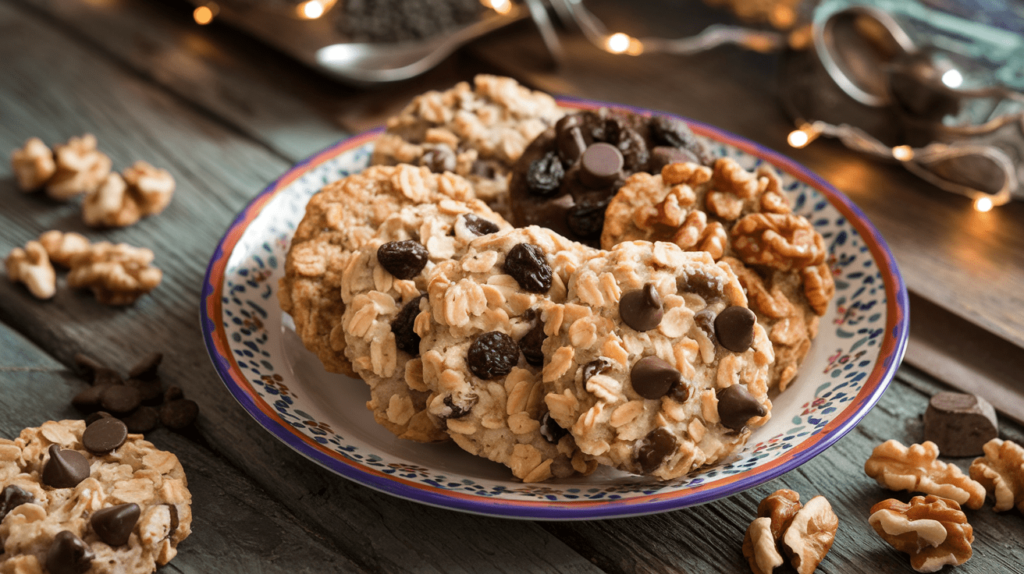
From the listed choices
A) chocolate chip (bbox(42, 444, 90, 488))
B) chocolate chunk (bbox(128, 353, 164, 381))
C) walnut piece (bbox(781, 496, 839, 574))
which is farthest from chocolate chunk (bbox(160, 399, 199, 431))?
walnut piece (bbox(781, 496, 839, 574))

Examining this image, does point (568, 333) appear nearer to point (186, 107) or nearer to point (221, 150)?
point (221, 150)

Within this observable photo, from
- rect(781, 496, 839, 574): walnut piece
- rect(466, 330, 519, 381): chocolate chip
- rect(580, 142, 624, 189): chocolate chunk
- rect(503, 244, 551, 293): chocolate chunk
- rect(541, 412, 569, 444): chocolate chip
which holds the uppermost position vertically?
rect(580, 142, 624, 189): chocolate chunk

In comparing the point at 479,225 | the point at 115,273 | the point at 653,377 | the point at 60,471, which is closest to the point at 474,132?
the point at 479,225

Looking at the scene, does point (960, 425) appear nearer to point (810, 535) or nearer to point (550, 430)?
point (810, 535)

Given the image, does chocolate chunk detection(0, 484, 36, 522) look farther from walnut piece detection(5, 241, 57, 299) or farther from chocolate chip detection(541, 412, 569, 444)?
chocolate chip detection(541, 412, 569, 444)

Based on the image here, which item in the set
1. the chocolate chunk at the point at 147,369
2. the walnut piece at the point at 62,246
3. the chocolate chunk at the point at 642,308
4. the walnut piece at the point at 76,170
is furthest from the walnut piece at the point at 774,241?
the walnut piece at the point at 76,170

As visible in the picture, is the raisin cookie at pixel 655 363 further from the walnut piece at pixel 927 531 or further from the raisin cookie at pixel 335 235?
the raisin cookie at pixel 335 235
